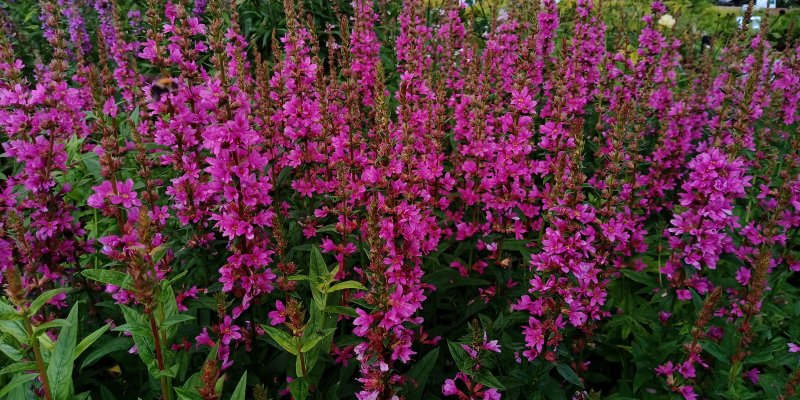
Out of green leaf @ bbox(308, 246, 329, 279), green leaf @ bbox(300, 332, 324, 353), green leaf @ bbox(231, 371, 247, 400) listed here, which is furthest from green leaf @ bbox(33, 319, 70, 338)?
green leaf @ bbox(308, 246, 329, 279)

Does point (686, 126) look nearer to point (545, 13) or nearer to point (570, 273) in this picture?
point (545, 13)

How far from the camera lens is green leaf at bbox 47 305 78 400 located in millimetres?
2328

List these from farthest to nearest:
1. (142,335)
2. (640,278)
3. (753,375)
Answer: (640,278) → (753,375) → (142,335)

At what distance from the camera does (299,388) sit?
249 cm

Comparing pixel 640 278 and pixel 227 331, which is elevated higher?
pixel 227 331

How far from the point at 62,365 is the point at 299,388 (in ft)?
3.30

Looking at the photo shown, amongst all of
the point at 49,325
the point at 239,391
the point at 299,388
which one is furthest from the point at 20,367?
the point at 299,388

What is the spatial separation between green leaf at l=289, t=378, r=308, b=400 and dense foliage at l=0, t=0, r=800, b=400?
1 cm

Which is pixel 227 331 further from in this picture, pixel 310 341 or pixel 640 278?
pixel 640 278

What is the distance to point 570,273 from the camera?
288 cm

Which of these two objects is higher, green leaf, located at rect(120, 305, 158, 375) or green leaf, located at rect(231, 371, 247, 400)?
green leaf, located at rect(120, 305, 158, 375)

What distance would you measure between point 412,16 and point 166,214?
2610mm

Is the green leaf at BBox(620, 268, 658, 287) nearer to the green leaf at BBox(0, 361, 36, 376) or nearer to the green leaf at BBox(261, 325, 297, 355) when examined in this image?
the green leaf at BBox(261, 325, 297, 355)

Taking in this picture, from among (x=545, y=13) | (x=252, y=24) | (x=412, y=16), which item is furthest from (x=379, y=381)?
(x=252, y=24)
